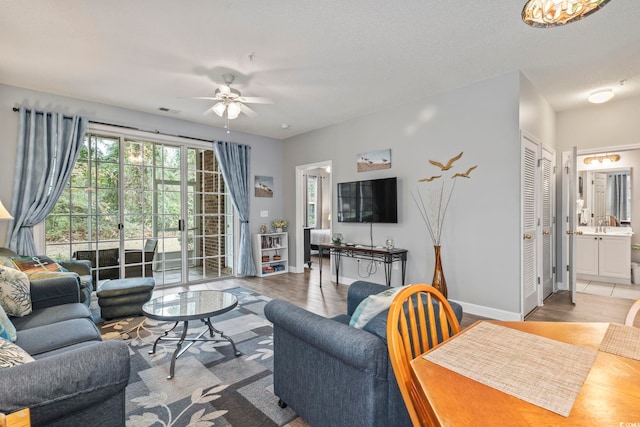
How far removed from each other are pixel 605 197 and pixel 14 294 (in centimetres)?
855

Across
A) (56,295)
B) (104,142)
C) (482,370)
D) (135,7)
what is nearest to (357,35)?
(135,7)

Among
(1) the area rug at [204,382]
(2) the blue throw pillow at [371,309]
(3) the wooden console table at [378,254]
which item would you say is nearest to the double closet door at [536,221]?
(3) the wooden console table at [378,254]

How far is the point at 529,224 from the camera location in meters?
3.60

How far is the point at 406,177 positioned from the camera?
4426 millimetres

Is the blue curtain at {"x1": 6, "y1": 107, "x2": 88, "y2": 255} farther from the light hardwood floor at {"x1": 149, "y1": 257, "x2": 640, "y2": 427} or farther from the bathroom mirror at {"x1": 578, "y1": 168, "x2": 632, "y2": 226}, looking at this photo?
the bathroom mirror at {"x1": 578, "y1": 168, "x2": 632, "y2": 226}

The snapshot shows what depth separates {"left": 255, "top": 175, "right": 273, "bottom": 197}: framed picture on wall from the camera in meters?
6.16

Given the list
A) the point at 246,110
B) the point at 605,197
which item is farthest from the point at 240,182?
the point at 605,197

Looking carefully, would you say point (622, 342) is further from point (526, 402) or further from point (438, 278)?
point (438, 278)

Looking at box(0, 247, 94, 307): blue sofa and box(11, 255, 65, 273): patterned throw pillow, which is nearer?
box(0, 247, 94, 307): blue sofa

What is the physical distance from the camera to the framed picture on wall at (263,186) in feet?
20.2

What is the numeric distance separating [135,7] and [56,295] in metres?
2.45

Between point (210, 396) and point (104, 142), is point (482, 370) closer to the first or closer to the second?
point (210, 396)

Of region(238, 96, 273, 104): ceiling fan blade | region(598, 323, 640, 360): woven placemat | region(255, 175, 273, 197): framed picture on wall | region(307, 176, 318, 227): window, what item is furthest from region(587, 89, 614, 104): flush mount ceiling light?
region(307, 176, 318, 227): window

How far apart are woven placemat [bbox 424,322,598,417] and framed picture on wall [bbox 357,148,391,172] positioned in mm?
3652
